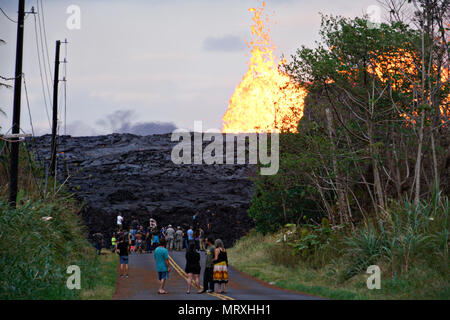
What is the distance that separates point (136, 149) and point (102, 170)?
1314cm

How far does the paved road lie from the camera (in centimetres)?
2038

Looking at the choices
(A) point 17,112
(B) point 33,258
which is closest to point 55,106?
(A) point 17,112

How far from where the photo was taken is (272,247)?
35.7 meters

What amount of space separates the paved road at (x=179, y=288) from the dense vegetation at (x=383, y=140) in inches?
114

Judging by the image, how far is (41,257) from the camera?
2069 centimetres

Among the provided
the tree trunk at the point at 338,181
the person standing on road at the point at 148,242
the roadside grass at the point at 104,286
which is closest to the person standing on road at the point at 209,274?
the roadside grass at the point at 104,286

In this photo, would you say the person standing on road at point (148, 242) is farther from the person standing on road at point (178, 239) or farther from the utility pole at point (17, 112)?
the utility pole at point (17, 112)

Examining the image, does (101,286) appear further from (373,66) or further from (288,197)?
(288,197)

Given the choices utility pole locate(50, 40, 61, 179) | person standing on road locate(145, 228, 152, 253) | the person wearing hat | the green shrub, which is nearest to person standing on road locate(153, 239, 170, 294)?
the green shrub

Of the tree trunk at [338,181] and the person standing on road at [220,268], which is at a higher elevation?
the tree trunk at [338,181]

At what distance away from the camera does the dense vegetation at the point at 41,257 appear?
18031mm

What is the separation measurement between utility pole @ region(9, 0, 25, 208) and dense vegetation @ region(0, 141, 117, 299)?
942 mm

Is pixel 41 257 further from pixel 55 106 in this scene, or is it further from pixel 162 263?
pixel 55 106

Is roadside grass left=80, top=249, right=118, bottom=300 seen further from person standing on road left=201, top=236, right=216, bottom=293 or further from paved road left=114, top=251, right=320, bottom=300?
person standing on road left=201, top=236, right=216, bottom=293
